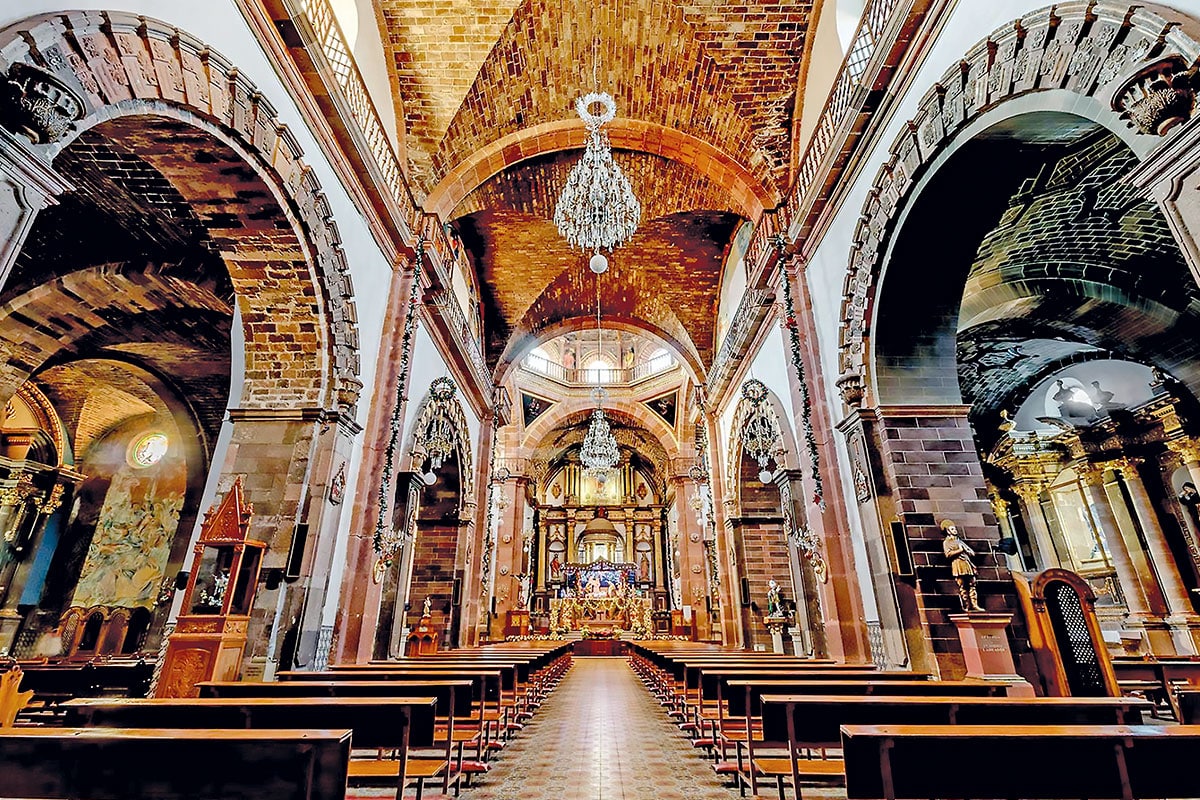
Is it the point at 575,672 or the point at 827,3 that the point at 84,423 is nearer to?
the point at 575,672

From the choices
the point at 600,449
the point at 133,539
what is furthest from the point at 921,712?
the point at 133,539

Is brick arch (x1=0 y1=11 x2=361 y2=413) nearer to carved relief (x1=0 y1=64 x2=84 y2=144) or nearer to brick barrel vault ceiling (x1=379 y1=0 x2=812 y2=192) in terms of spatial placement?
carved relief (x1=0 y1=64 x2=84 y2=144)

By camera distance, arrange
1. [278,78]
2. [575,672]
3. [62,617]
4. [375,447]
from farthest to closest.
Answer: [575,672] → [62,617] → [375,447] → [278,78]

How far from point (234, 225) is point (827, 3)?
7919mm

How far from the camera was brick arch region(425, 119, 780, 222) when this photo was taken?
355 inches

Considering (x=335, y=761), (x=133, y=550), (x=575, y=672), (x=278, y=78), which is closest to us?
(x=335, y=761)

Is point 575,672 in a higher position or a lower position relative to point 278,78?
lower

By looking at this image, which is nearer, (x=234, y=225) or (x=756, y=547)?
(x=234, y=225)

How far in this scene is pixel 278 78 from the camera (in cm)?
535

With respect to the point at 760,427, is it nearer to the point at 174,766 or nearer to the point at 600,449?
the point at 600,449

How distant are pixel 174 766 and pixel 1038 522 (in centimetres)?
1658

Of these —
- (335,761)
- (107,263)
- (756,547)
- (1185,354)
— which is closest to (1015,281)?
(1185,354)

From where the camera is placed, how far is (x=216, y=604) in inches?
201

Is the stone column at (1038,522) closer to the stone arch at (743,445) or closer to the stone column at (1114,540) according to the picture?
the stone column at (1114,540)
